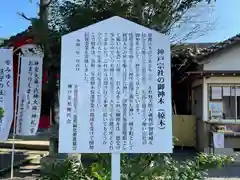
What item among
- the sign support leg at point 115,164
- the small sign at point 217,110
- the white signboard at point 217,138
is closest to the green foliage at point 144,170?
the sign support leg at point 115,164

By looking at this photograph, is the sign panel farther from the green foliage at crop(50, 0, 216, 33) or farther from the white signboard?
the white signboard

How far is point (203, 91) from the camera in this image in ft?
40.9

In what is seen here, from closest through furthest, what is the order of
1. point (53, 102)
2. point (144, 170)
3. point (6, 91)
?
1. point (144, 170)
2. point (6, 91)
3. point (53, 102)

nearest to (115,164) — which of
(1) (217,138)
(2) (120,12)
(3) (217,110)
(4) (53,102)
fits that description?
(2) (120,12)

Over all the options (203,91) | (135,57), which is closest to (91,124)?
(135,57)

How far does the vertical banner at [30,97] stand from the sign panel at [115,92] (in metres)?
4.34

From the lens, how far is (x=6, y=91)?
27.1ft

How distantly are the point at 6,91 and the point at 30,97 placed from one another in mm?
583

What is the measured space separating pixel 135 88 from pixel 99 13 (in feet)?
12.9

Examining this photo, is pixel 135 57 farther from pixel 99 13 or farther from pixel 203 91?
pixel 203 91

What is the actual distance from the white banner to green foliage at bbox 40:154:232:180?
11.4 feet

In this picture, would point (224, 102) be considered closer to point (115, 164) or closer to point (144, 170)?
point (144, 170)

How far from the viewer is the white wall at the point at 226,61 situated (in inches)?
496

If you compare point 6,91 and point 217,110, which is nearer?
point 6,91
